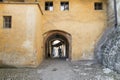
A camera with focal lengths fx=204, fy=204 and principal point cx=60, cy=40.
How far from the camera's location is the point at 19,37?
48.8 feet

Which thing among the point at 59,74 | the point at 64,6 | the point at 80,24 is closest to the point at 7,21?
the point at 59,74

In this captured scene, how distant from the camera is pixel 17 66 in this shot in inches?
573

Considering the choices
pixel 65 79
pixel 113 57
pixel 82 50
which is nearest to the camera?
pixel 65 79

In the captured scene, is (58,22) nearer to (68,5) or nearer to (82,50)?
(68,5)

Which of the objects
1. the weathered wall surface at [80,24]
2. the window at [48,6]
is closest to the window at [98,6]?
the weathered wall surface at [80,24]

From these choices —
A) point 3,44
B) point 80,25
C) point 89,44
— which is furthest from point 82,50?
point 3,44

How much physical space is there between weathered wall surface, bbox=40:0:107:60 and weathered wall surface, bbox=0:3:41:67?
3943mm

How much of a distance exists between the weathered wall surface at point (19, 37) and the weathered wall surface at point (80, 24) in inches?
155

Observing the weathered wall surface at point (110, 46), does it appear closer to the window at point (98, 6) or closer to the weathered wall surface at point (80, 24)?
the weathered wall surface at point (80, 24)

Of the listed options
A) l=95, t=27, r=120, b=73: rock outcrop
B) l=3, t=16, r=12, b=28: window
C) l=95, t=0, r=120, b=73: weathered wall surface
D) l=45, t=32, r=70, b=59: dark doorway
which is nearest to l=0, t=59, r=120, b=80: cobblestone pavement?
l=95, t=27, r=120, b=73: rock outcrop

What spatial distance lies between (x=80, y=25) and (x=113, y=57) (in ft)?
18.5

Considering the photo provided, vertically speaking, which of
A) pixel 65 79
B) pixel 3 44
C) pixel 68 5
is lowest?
pixel 65 79

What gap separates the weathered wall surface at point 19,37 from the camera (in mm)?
14648

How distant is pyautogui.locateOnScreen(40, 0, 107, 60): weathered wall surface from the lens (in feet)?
61.7
